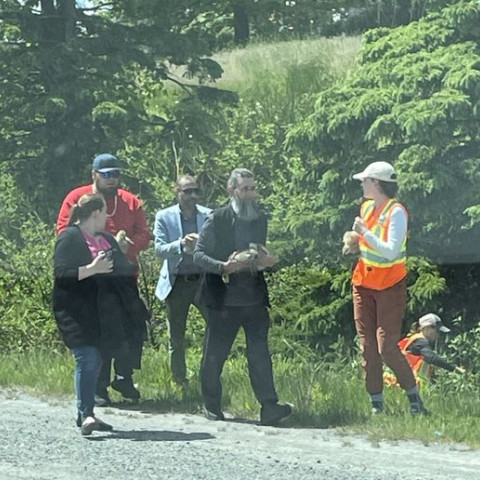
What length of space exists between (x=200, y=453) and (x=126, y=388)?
6.79 feet

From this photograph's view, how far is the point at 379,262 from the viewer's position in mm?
10000

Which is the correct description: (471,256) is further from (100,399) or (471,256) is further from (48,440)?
(48,440)

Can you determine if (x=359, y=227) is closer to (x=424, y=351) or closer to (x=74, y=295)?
(x=74, y=295)

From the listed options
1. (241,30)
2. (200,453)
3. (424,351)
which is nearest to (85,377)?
(200,453)

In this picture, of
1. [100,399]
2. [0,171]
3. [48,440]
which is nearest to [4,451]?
[48,440]

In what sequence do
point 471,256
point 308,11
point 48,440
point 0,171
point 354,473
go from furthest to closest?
1. point 308,11
2. point 0,171
3. point 471,256
4. point 48,440
5. point 354,473

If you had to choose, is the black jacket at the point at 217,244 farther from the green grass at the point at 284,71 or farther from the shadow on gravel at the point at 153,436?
the green grass at the point at 284,71

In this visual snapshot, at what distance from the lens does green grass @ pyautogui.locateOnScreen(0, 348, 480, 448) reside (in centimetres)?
945

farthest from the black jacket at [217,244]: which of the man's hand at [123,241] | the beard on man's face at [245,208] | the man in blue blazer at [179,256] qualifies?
the man in blue blazer at [179,256]

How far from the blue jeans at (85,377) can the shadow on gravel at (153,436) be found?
0.24 m

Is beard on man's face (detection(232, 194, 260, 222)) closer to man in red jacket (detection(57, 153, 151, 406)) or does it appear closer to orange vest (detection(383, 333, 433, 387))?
man in red jacket (detection(57, 153, 151, 406))

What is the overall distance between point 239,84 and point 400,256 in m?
25.6

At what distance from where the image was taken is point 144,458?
876 centimetres

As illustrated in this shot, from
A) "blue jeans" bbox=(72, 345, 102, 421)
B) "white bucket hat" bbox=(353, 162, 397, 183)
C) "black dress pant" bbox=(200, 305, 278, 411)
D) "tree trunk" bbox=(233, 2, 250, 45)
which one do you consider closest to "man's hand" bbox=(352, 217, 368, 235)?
"white bucket hat" bbox=(353, 162, 397, 183)
